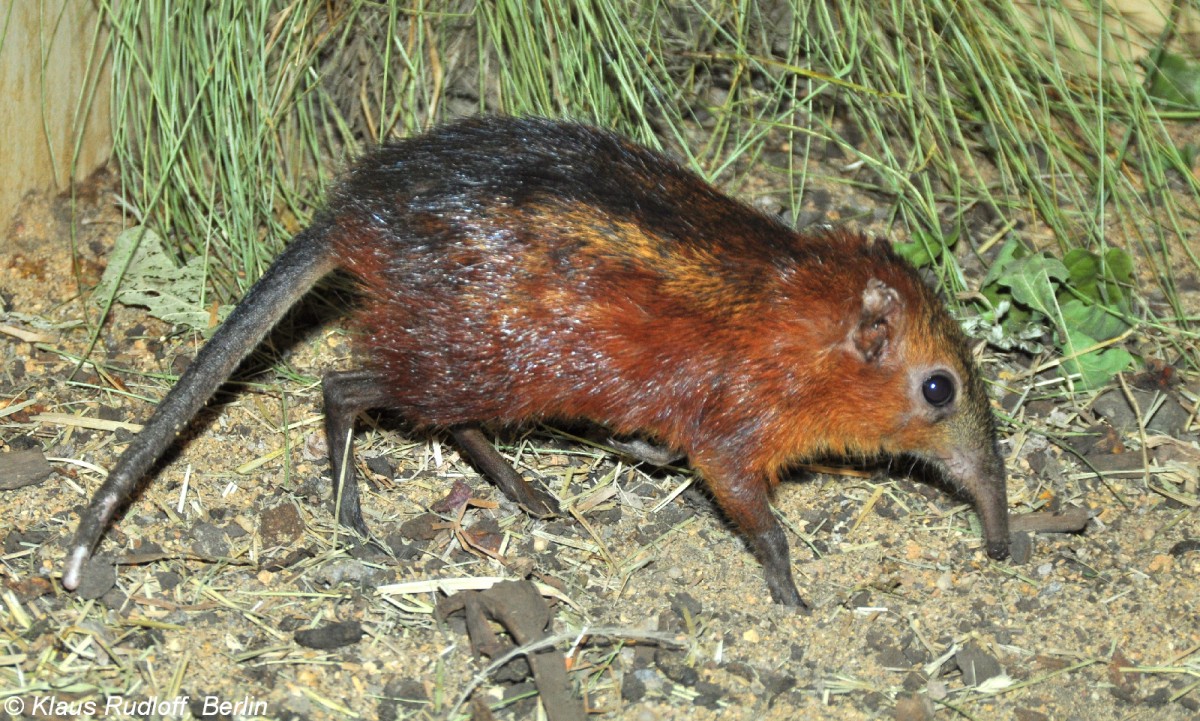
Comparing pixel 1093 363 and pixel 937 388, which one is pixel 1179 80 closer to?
pixel 1093 363

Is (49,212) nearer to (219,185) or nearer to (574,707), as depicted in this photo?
(219,185)

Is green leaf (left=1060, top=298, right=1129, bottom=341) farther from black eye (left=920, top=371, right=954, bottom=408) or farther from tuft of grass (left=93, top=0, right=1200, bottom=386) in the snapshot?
black eye (left=920, top=371, right=954, bottom=408)

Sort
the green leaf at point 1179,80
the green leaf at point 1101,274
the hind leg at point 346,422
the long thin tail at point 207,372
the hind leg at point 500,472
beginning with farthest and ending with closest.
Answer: the green leaf at point 1179,80 → the green leaf at point 1101,274 → the hind leg at point 500,472 → the hind leg at point 346,422 → the long thin tail at point 207,372

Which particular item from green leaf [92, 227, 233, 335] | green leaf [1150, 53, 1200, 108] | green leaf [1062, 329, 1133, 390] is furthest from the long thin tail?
green leaf [1150, 53, 1200, 108]

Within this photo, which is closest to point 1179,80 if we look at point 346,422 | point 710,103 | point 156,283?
point 710,103

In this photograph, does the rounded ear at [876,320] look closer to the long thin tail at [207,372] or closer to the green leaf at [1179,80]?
the long thin tail at [207,372]

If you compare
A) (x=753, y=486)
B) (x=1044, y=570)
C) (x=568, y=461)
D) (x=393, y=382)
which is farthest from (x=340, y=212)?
(x=1044, y=570)

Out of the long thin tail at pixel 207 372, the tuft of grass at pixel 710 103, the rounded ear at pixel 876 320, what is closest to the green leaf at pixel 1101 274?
the tuft of grass at pixel 710 103
